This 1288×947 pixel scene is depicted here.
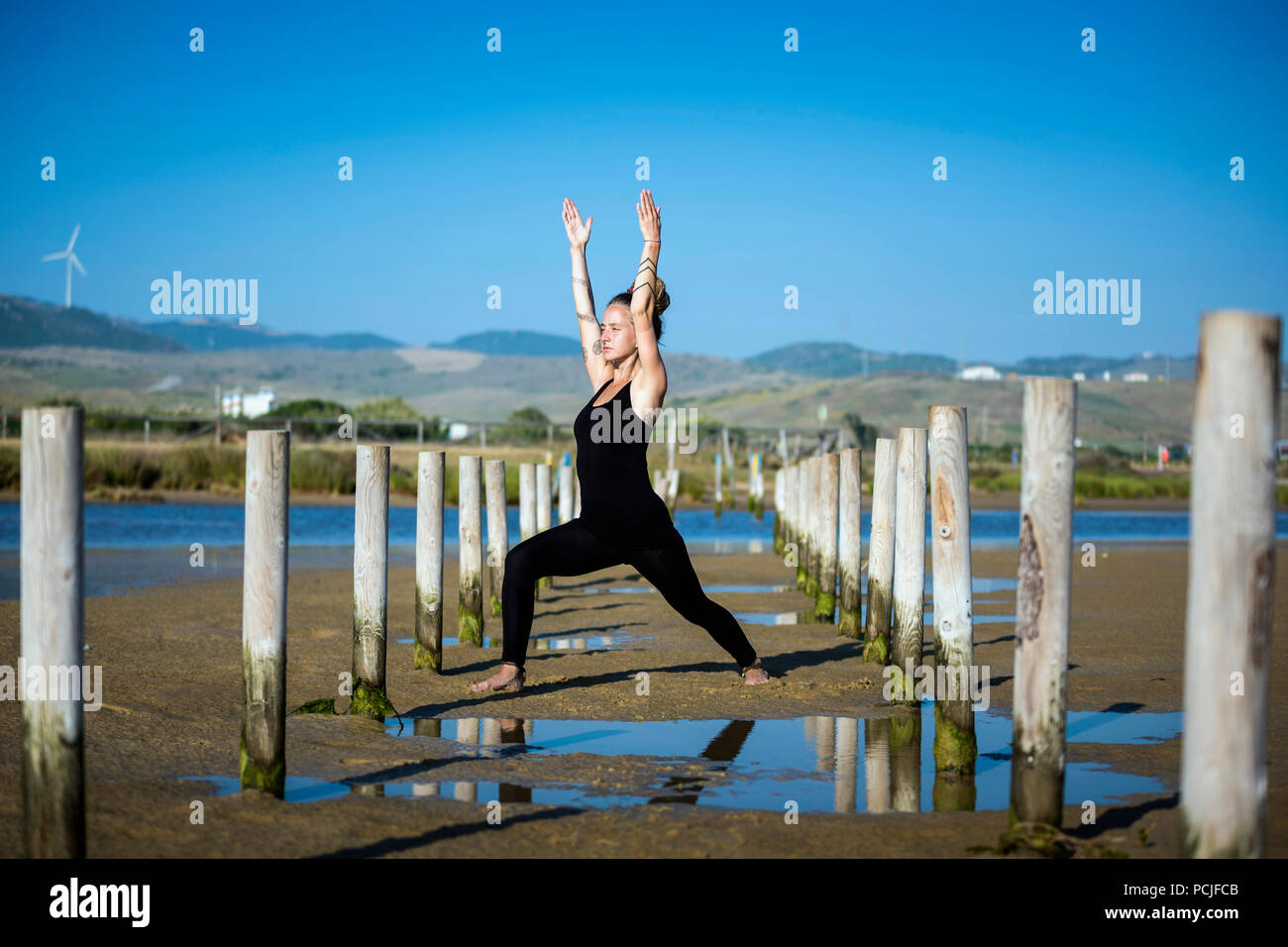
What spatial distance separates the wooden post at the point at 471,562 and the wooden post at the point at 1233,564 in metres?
7.83

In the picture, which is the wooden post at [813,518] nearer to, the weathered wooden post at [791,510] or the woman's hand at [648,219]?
the weathered wooden post at [791,510]

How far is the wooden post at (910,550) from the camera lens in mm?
8359

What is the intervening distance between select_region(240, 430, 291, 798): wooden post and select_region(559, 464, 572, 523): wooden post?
46.6ft

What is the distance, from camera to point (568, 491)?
824 inches

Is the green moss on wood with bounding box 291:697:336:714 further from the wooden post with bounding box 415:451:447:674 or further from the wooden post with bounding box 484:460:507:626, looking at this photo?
the wooden post with bounding box 484:460:507:626

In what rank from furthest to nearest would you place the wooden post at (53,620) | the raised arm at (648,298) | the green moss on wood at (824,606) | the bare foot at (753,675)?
1. the green moss on wood at (824,606)
2. the bare foot at (753,675)
3. the raised arm at (648,298)
4. the wooden post at (53,620)

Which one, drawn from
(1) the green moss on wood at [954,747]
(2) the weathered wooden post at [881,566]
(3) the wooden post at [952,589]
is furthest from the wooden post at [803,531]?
(1) the green moss on wood at [954,747]

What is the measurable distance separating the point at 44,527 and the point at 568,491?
1667 centimetres

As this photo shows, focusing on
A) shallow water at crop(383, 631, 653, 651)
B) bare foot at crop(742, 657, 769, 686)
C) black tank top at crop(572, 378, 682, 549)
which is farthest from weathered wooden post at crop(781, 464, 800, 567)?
black tank top at crop(572, 378, 682, 549)

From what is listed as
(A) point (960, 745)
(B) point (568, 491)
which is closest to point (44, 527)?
(A) point (960, 745)

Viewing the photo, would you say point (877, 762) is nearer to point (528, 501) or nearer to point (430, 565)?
point (430, 565)

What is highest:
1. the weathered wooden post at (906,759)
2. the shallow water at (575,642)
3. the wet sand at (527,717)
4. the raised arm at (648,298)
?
the raised arm at (648,298)

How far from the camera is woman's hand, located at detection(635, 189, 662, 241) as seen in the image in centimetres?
760
